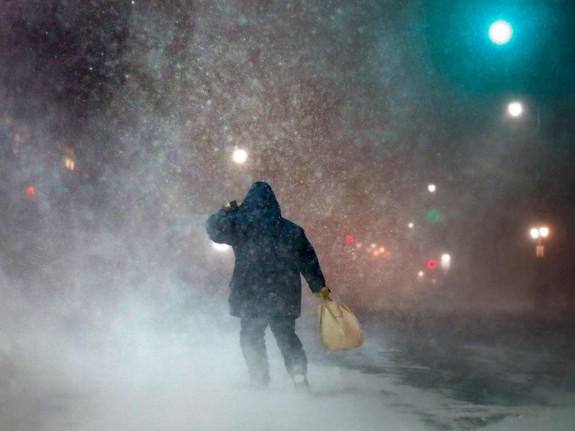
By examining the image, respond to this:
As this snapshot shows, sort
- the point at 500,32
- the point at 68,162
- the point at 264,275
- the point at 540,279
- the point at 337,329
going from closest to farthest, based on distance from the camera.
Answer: the point at 337,329, the point at 264,275, the point at 500,32, the point at 540,279, the point at 68,162

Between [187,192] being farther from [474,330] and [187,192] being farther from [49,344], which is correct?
[49,344]

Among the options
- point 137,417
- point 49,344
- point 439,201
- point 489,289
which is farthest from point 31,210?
point 439,201

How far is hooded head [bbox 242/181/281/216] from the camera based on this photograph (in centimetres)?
656

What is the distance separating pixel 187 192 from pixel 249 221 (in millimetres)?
37864

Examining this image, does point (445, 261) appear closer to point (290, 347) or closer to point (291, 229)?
point (291, 229)

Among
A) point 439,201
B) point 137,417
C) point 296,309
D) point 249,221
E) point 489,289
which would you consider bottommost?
point 137,417

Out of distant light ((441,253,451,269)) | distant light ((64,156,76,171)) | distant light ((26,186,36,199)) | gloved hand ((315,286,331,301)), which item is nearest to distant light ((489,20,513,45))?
gloved hand ((315,286,331,301))

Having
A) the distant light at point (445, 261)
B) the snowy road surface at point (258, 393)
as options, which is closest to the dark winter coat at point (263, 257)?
the snowy road surface at point (258, 393)

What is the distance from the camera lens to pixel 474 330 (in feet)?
51.9

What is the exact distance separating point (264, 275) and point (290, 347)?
644 millimetres

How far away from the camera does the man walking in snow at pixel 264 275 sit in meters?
6.37

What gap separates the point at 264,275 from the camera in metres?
6.43

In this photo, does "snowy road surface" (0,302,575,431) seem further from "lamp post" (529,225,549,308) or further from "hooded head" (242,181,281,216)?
"lamp post" (529,225,549,308)

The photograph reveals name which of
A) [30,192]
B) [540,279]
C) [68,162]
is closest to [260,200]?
[540,279]
